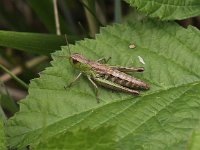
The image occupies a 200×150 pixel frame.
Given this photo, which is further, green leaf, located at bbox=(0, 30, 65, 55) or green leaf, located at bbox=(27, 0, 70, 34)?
green leaf, located at bbox=(27, 0, 70, 34)

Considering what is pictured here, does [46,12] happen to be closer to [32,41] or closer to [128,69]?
[32,41]

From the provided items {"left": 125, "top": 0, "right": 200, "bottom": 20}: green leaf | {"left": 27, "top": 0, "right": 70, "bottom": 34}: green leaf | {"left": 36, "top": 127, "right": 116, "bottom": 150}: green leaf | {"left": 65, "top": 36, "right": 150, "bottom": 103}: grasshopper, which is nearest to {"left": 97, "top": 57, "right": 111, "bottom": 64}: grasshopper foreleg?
{"left": 65, "top": 36, "right": 150, "bottom": 103}: grasshopper

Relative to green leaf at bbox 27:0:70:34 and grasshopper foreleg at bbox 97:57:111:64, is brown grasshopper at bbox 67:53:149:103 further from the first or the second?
green leaf at bbox 27:0:70:34

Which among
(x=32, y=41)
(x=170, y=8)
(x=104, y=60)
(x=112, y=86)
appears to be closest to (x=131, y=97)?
(x=112, y=86)

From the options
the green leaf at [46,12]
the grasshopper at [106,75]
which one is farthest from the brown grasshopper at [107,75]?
the green leaf at [46,12]

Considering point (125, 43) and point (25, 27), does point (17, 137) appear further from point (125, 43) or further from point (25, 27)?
point (25, 27)

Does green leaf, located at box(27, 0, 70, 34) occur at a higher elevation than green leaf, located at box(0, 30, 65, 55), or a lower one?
higher

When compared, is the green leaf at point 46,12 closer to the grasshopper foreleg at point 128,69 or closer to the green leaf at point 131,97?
the green leaf at point 131,97

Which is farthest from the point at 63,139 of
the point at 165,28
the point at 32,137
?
the point at 165,28
